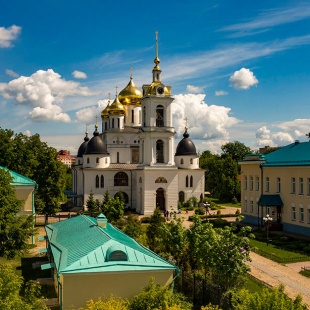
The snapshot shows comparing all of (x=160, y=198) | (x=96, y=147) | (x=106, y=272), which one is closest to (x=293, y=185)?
(x=160, y=198)

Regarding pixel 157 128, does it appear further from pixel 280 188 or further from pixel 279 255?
pixel 279 255

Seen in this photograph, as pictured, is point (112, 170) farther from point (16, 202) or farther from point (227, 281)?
point (227, 281)

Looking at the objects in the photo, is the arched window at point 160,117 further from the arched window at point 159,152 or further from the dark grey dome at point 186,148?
the dark grey dome at point 186,148

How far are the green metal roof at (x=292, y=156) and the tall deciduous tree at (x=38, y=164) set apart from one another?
1744cm

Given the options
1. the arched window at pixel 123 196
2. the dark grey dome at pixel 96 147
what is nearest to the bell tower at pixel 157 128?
the arched window at pixel 123 196

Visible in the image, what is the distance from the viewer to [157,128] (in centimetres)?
4747

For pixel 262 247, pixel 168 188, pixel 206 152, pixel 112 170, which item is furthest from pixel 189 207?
pixel 206 152

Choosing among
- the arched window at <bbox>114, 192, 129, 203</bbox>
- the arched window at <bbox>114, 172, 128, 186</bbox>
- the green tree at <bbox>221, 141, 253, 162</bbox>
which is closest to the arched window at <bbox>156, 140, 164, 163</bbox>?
the arched window at <bbox>114, 192, 129, 203</bbox>

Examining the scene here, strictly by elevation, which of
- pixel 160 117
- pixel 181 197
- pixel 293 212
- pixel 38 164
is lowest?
pixel 181 197

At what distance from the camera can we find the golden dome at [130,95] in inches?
2298

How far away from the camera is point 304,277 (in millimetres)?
20875

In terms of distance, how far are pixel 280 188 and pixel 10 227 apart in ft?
69.5

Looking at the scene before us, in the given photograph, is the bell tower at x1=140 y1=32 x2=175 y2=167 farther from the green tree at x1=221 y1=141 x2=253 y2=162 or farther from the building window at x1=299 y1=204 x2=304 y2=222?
the green tree at x1=221 y1=141 x2=253 y2=162

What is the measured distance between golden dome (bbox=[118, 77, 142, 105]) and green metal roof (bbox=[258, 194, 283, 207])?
90.2 feet
